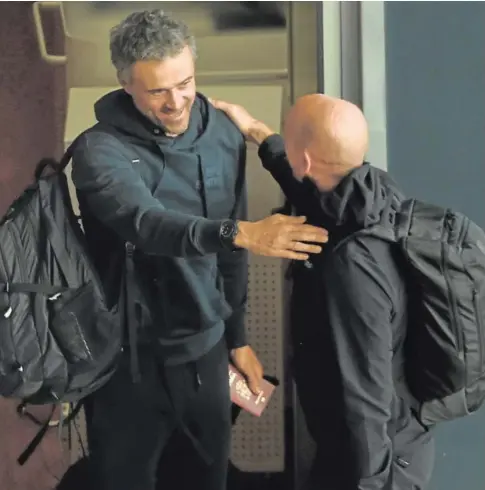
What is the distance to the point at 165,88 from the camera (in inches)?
37.8

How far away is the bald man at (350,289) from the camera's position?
0.92m

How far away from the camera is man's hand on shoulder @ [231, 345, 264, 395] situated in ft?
3.94

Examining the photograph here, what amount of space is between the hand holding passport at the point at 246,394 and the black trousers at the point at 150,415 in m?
0.02

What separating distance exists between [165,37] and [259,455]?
2.59 feet

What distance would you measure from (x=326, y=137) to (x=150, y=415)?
52cm

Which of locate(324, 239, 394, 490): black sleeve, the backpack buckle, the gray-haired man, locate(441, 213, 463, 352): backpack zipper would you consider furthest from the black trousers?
locate(441, 213, 463, 352): backpack zipper

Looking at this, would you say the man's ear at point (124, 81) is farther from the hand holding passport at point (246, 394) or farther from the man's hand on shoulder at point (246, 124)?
the hand holding passport at point (246, 394)

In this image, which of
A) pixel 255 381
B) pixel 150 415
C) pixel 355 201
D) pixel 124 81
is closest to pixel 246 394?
pixel 255 381

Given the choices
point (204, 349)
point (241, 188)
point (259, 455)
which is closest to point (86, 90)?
point (241, 188)

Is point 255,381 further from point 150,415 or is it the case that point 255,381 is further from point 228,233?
point 228,233

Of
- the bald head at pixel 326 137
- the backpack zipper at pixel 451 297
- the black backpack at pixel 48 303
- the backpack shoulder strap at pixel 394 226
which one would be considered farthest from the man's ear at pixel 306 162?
the black backpack at pixel 48 303

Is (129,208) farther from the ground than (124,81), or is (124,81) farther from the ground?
(124,81)

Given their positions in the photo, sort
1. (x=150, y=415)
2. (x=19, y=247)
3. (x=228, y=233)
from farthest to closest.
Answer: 1. (x=150, y=415)
2. (x=19, y=247)
3. (x=228, y=233)

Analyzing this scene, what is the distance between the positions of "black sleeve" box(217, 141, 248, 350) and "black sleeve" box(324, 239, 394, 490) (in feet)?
0.75
